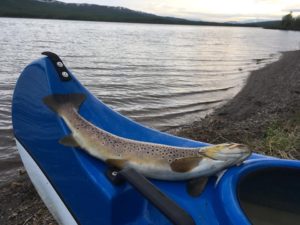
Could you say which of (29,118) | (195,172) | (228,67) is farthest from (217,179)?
(228,67)

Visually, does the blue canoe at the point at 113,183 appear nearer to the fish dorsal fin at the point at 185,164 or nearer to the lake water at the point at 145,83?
the fish dorsal fin at the point at 185,164

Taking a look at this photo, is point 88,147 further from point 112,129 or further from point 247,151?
point 247,151

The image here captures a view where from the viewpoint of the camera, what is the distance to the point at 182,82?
1748 centimetres

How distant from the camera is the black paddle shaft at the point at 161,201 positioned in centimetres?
201

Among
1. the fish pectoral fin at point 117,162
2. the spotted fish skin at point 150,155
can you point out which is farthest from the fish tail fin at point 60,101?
the fish pectoral fin at point 117,162

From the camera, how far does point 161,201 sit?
2.13m

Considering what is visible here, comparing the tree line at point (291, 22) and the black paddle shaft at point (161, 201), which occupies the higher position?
the black paddle shaft at point (161, 201)

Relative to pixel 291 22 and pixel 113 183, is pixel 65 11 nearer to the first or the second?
pixel 291 22

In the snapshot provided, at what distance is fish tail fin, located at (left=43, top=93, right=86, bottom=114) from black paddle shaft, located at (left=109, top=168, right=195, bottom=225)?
1.22 m

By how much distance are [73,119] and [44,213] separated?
173 cm

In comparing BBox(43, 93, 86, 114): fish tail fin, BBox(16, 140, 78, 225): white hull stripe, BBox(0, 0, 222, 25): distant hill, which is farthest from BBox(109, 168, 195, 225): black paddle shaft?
BBox(0, 0, 222, 25): distant hill

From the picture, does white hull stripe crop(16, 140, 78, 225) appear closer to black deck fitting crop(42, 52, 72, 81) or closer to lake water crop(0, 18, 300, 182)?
black deck fitting crop(42, 52, 72, 81)

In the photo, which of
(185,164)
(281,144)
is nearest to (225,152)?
(185,164)

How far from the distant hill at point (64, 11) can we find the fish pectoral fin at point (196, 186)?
11743 centimetres
